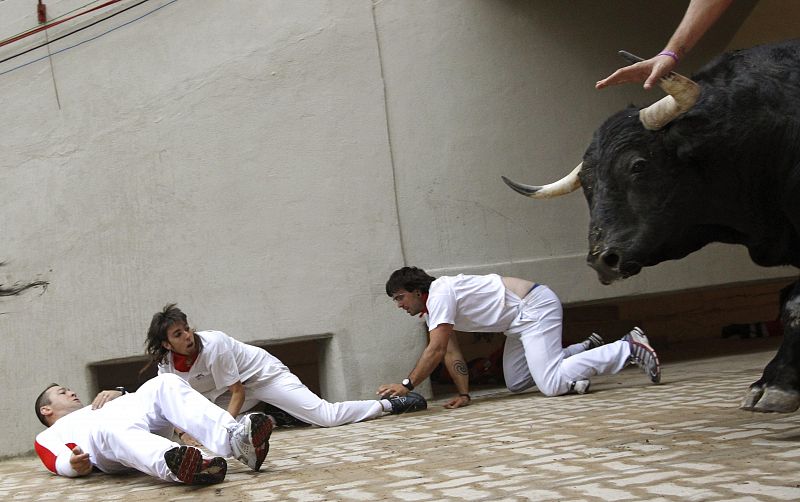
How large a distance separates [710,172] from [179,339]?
11.5 ft

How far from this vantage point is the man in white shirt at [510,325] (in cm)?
757

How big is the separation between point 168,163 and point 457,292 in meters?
2.70

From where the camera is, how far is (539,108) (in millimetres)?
9148

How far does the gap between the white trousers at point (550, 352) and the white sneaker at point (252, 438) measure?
10.8 feet

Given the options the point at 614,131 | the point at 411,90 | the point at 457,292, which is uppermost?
the point at 411,90

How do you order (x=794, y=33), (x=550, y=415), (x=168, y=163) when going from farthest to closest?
(x=794, y=33)
(x=168, y=163)
(x=550, y=415)

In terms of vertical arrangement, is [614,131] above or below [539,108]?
below

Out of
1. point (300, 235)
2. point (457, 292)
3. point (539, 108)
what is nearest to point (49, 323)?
point (300, 235)

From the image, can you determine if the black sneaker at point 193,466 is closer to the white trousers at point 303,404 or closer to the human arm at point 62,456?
the human arm at point 62,456

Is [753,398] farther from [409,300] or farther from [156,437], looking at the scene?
[409,300]

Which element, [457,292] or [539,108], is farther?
[539,108]

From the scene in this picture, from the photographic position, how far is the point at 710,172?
4422 mm

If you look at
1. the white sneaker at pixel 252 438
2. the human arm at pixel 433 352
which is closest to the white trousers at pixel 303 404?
the human arm at pixel 433 352

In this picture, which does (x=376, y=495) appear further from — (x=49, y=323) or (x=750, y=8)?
(x=750, y=8)
